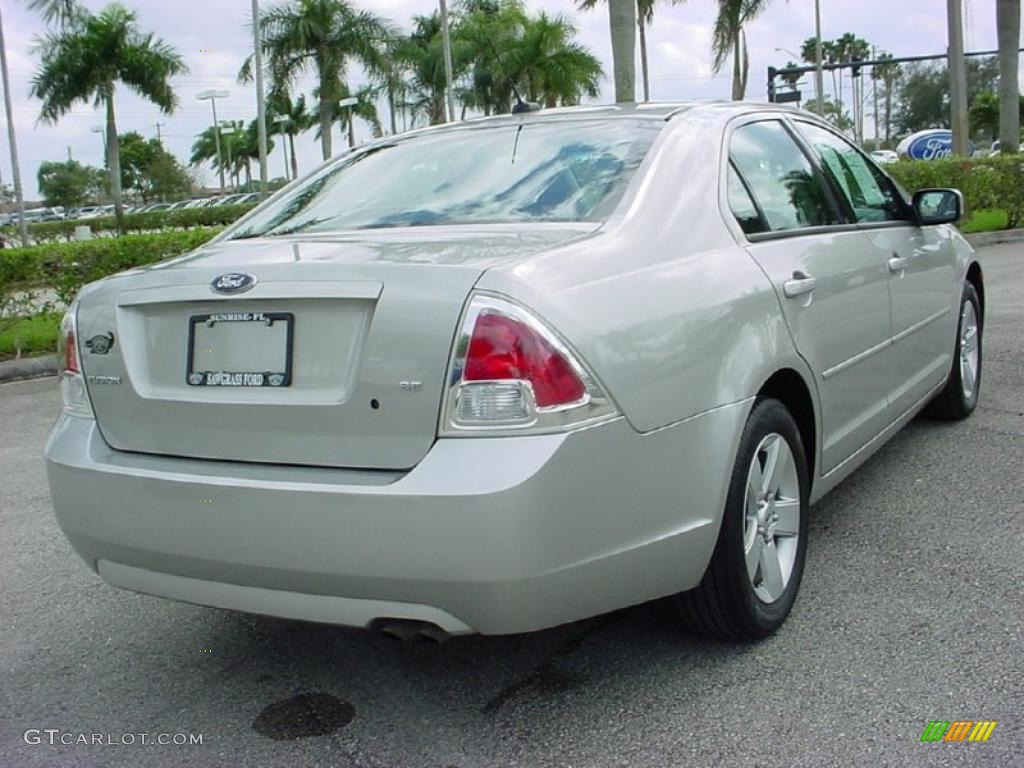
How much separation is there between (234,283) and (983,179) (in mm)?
17478

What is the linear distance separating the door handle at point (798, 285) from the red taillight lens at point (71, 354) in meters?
2.01

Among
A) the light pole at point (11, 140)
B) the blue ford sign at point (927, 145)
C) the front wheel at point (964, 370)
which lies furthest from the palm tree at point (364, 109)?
Result: the front wheel at point (964, 370)

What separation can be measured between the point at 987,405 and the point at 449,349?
14.3 ft

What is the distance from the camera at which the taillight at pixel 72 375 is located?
2.93 m

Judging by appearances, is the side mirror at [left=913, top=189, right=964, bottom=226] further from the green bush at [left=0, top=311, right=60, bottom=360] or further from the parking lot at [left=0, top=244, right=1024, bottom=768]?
the green bush at [left=0, top=311, right=60, bottom=360]

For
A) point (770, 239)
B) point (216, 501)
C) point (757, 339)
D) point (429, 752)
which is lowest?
point (429, 752)

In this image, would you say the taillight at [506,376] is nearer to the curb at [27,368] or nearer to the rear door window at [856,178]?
the rear door window at [856,178]

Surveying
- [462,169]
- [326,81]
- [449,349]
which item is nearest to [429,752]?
[449,349]

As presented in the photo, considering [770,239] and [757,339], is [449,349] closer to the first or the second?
[757,339]

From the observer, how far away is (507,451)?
236cm

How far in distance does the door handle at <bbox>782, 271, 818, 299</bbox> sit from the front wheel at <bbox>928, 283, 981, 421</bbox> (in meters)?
2.10

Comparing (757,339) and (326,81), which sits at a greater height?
(326,81)
